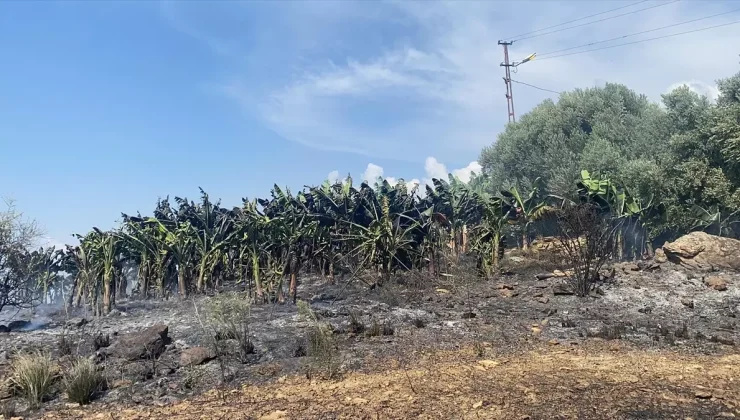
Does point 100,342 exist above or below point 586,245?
below

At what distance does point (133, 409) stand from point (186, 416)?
918mm

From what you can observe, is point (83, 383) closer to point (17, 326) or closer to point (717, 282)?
point (17, 326)

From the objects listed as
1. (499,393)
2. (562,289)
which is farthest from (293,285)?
(499,393)

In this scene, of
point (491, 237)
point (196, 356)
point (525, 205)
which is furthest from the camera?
point (525, 205)

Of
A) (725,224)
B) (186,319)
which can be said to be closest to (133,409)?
(186,319)

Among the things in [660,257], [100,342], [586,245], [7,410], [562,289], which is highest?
[586,245]

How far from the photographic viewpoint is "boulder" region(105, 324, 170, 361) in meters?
8.70

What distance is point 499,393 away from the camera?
6129 millimetres

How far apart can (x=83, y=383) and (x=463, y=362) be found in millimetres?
5165

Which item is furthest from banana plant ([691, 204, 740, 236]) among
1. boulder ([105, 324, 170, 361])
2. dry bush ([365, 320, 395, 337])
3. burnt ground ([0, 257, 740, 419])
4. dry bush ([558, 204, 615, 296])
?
boulder ([105, 324, 170, 361])

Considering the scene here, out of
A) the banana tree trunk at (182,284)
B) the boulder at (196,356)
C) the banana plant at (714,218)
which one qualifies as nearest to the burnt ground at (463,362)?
the boulder at (196,356)

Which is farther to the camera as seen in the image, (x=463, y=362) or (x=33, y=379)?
(x=463, y=362)

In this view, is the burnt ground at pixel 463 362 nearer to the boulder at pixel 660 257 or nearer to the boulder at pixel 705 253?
the boulder at pixel 705 253

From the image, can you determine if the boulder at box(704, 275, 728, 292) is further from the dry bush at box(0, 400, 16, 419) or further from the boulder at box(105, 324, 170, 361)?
the dry bush at box(0, 400, 16, 419)
